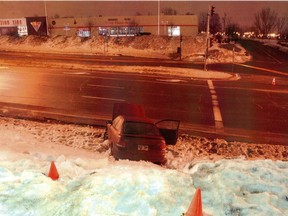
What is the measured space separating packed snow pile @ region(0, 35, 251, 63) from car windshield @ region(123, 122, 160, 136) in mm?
39058

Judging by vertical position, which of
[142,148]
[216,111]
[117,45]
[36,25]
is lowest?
[216,111]

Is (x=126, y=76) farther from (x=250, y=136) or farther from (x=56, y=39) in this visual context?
(x=56, y=39)

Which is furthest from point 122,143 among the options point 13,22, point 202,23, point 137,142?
point 202,23

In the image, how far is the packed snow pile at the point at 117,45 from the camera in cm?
5112

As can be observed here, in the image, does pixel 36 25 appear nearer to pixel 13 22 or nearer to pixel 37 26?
pixel 37 26

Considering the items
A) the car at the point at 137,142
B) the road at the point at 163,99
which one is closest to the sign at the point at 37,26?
the road at the point at 163,99

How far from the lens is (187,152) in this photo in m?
11.3

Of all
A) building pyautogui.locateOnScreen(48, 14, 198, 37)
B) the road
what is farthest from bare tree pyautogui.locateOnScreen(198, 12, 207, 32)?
the road

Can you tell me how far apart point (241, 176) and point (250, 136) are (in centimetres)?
633

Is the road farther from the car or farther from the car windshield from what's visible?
the car

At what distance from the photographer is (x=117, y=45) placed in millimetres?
55062

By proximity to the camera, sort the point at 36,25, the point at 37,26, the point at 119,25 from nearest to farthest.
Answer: the point at 36,25 → the point at 37,26 → the point at 119,25

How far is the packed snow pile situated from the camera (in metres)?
51.1

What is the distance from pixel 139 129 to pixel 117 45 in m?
46.7
